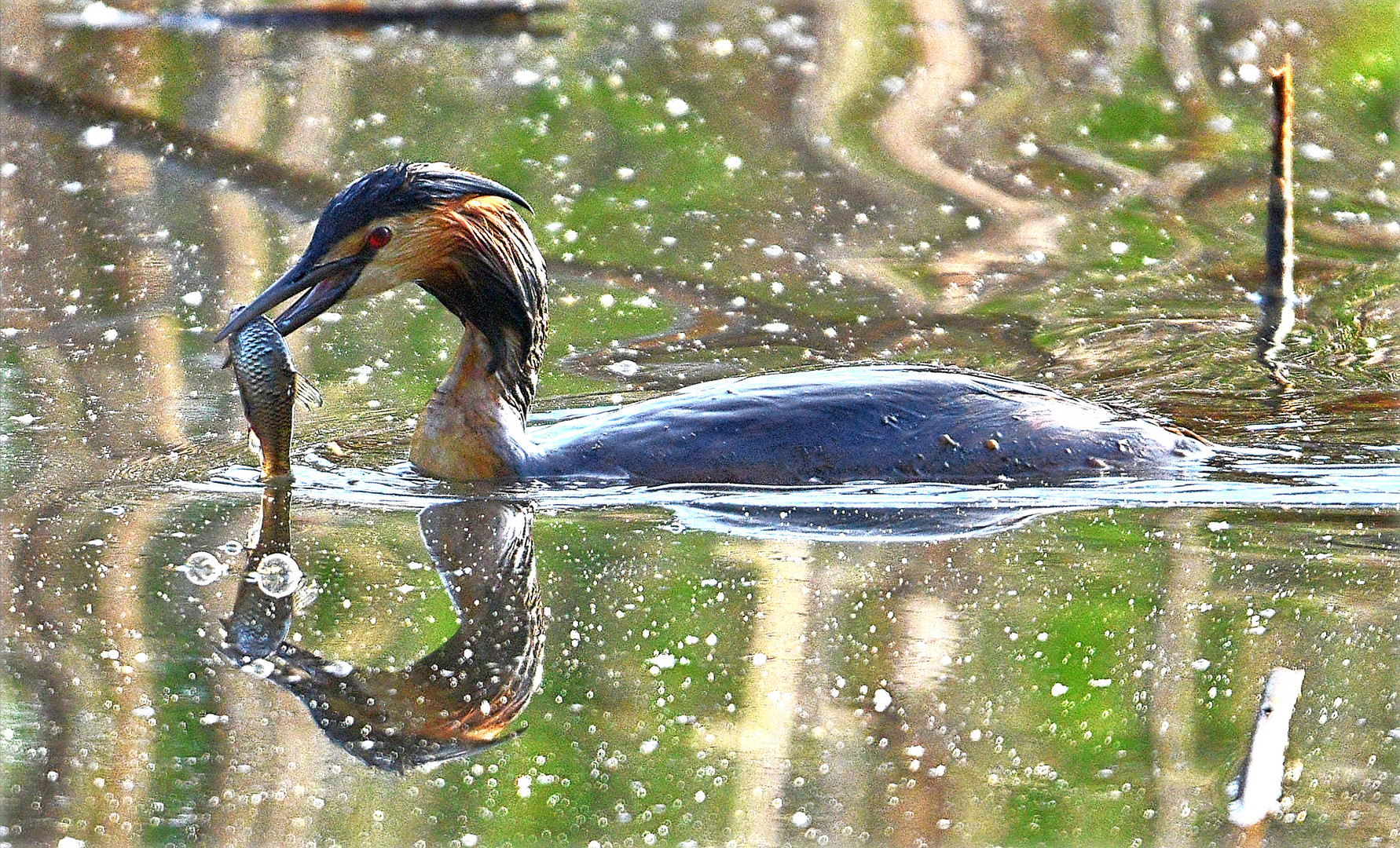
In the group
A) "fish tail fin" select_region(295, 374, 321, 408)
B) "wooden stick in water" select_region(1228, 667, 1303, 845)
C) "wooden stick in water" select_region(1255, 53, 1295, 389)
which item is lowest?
"fish tail fin" select_region(295, 374, 321, 408)

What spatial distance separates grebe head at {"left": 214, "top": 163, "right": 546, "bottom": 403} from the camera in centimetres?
635

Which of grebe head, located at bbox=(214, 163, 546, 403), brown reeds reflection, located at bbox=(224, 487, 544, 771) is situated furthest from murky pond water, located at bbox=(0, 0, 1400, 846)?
grebe head, located at bbox=(214, 163, 546, 403)

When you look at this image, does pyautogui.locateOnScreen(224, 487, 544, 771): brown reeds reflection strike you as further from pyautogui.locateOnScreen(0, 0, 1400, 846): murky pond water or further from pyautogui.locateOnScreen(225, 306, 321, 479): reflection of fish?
pyautogui.locateOnScreen(225, 306, 321, 479): reflection of fish

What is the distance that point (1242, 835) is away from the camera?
14.3 ft

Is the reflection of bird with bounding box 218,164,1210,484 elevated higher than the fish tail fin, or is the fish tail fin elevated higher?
the reflection of bird with bounding box 218,164,1210,484

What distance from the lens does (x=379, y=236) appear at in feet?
20.9

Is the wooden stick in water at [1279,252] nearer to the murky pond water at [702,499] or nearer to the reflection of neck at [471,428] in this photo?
the murky pond water at [702,499]

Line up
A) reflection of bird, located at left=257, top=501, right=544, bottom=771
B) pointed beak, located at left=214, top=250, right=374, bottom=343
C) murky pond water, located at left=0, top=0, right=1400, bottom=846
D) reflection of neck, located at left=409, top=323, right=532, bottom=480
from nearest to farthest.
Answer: murky pond water, located at left=0, top=0, right=1400, bottom=846 < reflection of bird, located at left=257, top=501, right=544, bottom=771 < pointed beak, located at left=214, top=250, right=374, bottom=343 < reflection of neck, located at left=409, top=323, right=532, bottom=480

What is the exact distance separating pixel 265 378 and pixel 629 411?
1231 millimetres

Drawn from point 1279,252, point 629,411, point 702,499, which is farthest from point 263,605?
point 1279,252

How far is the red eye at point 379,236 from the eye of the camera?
6.37 metres

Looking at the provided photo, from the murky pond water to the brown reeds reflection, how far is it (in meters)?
0.02

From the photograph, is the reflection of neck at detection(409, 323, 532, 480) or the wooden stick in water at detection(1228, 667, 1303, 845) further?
the reflection of neck at detection(409, 323, 532, 480)

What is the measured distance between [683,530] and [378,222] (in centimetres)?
137
